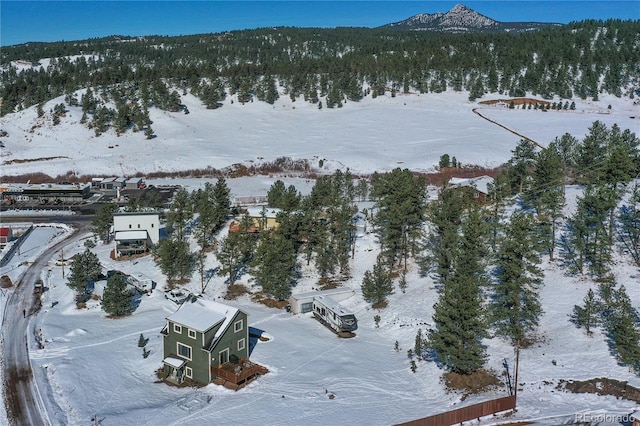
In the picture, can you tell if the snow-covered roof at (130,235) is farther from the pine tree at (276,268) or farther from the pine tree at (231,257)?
the pine tree at (276,268)

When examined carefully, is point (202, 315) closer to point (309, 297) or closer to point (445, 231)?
point (309, 297)

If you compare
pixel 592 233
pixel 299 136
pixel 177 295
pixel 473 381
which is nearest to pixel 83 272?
pixel 177 295

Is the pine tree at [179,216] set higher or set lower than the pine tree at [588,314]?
higher

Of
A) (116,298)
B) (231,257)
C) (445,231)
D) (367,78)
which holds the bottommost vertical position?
(116,298)

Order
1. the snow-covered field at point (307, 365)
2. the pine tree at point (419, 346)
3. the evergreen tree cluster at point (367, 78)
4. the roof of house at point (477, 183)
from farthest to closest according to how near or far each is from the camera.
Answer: the evergreen tree cluster at point (367, 78) < the roof of house at point (477, 183) < the pine tree at point (419, 346) < the snow-covered field at point (307, 365)

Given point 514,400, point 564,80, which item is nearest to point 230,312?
point 514,400

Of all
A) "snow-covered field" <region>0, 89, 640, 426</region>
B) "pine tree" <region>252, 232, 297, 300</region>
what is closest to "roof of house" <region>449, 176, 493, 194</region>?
"snow-covered field" <region>0, 89, 640, 426</region>

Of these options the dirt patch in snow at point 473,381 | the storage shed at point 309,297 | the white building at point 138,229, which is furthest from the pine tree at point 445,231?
the white building at point 138,229

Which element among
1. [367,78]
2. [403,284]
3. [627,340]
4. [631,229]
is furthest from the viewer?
[367,78]
